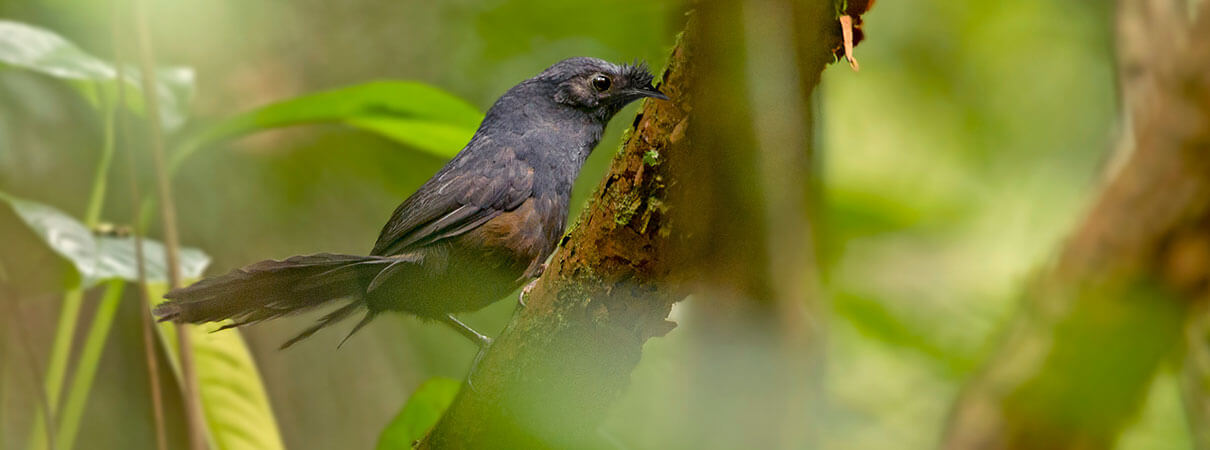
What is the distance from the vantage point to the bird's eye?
63.2 inches

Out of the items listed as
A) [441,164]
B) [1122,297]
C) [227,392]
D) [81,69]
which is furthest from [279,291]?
[1122,297]

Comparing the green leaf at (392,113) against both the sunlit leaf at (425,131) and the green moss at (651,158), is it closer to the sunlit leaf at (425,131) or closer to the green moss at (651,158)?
the sunlit leaf at (425,131)

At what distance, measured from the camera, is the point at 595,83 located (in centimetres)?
162

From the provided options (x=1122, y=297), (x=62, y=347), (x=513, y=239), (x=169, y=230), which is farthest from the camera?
(x=1122, y=297)

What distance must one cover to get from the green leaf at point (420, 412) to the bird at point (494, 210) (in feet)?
1.08

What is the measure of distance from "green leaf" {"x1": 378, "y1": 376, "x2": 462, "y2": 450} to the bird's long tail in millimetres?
440

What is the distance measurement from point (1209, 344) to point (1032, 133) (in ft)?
9.33

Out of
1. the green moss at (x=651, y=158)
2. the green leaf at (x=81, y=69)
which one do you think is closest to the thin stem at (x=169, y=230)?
the green leaf at (x=81, y=69)

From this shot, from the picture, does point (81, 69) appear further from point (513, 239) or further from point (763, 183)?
point (763, 183)

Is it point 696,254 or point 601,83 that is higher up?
point 601,83

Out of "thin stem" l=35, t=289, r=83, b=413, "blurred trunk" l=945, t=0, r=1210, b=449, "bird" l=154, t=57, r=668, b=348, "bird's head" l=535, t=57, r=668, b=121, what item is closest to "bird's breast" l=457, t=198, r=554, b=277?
"bird" l=154, t=57, r=668, b=348

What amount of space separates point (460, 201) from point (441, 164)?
1.29 m

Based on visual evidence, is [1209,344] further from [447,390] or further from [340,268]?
[340,268]

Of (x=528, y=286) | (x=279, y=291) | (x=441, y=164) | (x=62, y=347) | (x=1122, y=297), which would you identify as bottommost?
(x=62, y=347)
